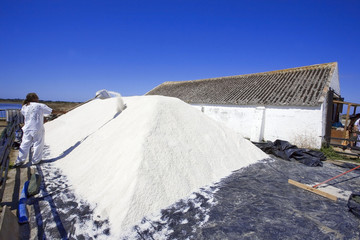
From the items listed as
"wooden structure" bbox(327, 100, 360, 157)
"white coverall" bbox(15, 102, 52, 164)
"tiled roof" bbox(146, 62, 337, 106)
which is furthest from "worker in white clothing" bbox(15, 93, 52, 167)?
"wooden structure" bbox(327, 100, 360, 157)

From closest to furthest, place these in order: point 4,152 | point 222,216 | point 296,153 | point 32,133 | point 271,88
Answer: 1. point 222,216
2. point 4,152
3. point 32,133
4. point 296,153
5. point 271,88

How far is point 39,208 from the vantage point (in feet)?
7.04

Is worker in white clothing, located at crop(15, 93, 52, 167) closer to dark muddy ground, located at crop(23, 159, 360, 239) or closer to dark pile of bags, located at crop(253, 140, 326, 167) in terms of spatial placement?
dark muddy ground, located at crop(23, 159, 360, 239)

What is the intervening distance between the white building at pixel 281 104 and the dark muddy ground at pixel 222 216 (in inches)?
171

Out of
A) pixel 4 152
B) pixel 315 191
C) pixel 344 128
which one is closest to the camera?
pixel 4 152

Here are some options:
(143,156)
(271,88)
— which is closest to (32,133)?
(143,156)

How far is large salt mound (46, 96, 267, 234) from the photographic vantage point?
87.6 inches

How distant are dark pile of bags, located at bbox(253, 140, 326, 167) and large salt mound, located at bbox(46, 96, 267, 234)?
0.74 metres

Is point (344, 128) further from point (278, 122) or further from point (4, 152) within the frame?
point (4, 152)

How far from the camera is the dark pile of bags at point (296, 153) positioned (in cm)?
435

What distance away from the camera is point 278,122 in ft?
24.7

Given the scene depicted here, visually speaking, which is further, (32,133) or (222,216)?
(32,133)

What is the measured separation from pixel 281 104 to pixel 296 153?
3.31 m

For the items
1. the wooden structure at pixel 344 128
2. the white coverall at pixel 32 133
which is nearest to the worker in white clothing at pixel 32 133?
the white coverall at pixel 32 133
